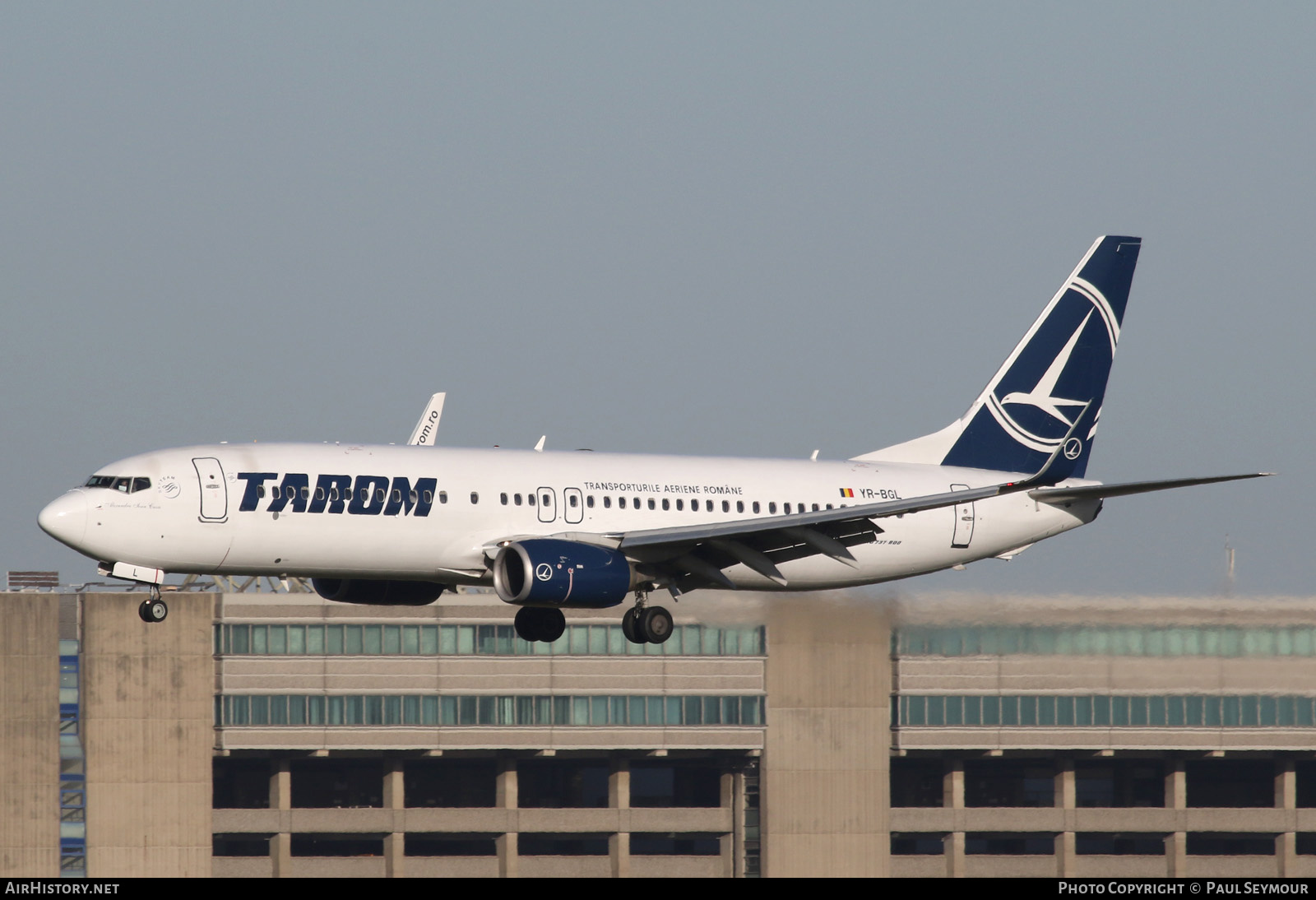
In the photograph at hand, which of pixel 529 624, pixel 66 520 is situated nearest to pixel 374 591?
pixel 529 624

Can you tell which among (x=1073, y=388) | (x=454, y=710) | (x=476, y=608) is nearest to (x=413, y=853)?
(x=454, y=710)

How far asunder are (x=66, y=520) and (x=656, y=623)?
1419 centimetres

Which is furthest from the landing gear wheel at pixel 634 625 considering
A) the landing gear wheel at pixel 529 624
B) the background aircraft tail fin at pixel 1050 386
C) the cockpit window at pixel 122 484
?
the cockpit window at pixel 122 484

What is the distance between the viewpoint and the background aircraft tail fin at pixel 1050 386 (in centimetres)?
5522

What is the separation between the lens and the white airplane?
4384cm

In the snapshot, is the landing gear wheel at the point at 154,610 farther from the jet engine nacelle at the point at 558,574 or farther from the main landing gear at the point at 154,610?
the jet engine nacelle at the point at 558,574

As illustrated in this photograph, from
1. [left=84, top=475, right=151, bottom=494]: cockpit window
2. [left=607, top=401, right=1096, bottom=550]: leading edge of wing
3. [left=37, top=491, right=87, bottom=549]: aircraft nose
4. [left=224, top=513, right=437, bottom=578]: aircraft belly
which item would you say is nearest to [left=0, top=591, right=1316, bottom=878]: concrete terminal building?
[left=607, top=401, right=1096, bottom=550]: leading edge of wing

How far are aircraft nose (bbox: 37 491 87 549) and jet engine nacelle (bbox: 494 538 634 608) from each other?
9.16m

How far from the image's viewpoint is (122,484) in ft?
143

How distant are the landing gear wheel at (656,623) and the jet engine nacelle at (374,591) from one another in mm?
5072

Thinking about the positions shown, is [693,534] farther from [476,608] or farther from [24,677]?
[24,677]

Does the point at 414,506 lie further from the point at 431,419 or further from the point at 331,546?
the point at 431,419

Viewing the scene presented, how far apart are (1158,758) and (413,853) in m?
47.4

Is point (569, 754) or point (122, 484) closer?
point (122, 484)
